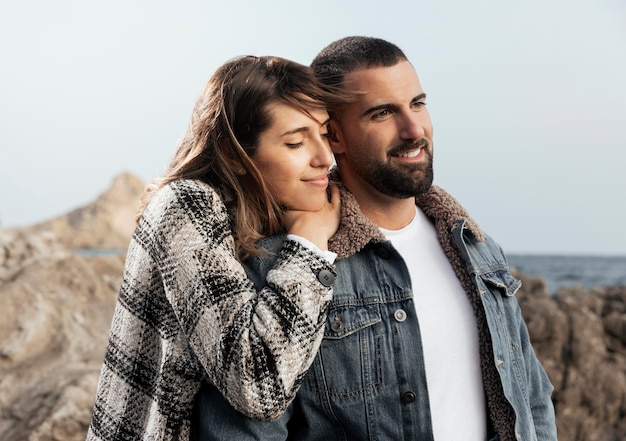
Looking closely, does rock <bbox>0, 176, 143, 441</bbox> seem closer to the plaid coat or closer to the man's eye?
the plaid coat

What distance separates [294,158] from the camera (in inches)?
106

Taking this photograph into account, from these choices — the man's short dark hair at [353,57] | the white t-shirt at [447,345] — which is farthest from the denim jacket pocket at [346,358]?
the man's short dark hair at [353,57]

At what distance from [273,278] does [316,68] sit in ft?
3.42

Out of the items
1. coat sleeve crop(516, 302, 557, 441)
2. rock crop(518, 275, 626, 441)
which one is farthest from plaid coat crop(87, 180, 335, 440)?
rock crop(518, 275, 626, 441)

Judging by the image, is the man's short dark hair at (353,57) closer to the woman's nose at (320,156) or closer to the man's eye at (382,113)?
the man's eye at (382,113)

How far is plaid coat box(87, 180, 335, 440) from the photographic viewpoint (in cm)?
229

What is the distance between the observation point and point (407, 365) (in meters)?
2.71

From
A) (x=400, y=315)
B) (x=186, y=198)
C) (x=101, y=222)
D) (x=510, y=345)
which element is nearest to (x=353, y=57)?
(x=186, y=198)

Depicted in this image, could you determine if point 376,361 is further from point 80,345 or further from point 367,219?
point 80,345

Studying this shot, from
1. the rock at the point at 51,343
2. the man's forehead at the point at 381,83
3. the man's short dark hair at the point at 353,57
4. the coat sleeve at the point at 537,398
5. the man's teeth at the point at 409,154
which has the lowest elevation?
the rock at the point at 51,343

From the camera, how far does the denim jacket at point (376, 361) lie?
8.68ft

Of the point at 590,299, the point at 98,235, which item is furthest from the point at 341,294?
the point at 98,235

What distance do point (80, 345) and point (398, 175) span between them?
12.0 feet

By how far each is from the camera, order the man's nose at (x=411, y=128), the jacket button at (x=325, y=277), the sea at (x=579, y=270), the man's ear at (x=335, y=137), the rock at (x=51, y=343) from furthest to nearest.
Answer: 1. the sea at (x=579, y=270)
2. the rock at (x=51, y=343)
3. the man's ear at (x=335, y=137)
4. the man's nose at (x=411, y=128)
5. the jacket button at (x=325, y=277)
